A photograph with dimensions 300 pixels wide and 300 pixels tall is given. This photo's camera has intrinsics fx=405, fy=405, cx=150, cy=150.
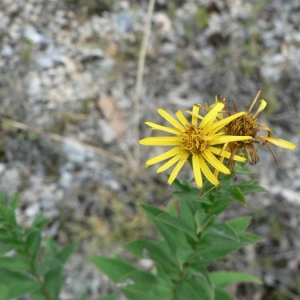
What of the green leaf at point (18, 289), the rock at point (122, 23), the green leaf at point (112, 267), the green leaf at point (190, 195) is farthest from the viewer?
the rock at point (122, 23)

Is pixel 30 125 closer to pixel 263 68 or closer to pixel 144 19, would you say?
pixel 144 19

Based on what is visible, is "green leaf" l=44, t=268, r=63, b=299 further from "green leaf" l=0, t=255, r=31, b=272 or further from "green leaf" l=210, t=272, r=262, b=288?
"green leaf" l=210, t=272, r=262, b=288

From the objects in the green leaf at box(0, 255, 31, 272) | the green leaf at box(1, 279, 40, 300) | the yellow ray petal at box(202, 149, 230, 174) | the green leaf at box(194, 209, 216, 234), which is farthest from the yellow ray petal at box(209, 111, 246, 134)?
the green leaf at box(1, 279, 40, 300)

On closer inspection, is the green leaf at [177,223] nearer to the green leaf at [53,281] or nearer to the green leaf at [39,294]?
the green leaf at [53,281]

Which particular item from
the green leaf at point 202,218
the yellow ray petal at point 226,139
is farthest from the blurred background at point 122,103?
the yellow ray petal at point 226,139

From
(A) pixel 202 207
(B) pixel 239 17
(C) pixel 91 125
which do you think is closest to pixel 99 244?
(C) pixel 91 125

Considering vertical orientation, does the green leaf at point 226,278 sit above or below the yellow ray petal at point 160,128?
below

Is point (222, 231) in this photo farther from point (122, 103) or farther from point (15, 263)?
point (122, 103)
